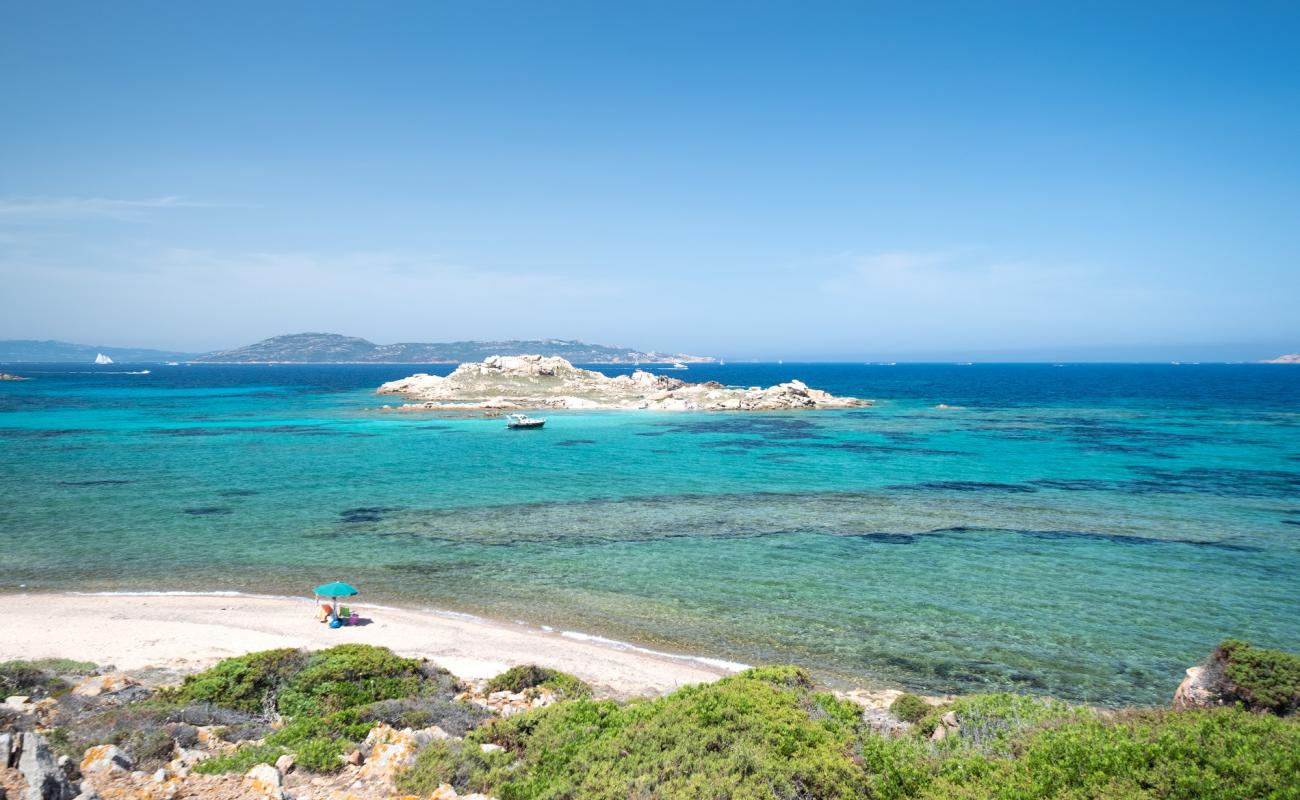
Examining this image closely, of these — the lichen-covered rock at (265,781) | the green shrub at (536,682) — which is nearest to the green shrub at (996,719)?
the green shrub at (536,682)

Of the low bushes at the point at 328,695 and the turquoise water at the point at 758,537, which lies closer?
the low bushes at the point at 328,695

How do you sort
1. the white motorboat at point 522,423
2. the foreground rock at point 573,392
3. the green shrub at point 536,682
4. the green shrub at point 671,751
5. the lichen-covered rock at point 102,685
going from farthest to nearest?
the foreground rock at point 573,392
the white motorboat at point 522,423
the green shrub at point 536,682
the lichen-covered rock at point 102,685
the green shrub at point 671,751

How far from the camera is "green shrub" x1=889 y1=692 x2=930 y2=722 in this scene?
1436 cm

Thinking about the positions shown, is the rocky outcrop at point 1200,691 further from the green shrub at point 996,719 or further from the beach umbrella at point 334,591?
the beach umbrella at point 334,591

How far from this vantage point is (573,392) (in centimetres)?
12056

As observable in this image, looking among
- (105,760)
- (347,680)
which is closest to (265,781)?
(105,760)

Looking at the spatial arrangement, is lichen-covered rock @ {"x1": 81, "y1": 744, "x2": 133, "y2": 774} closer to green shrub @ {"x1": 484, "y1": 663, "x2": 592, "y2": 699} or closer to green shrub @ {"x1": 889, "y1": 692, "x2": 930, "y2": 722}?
green shrub @ {"x1": 484, "y1": 663, "x2": 592, "y2": 699}

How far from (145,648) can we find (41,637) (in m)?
3.44

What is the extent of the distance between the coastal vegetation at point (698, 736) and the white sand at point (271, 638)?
297 centimetres

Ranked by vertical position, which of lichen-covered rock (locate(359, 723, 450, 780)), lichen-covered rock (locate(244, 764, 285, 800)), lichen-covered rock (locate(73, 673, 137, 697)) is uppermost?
lichen-covered rock (locate(244, 764, 285, 800))

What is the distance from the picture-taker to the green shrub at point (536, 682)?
15.7m

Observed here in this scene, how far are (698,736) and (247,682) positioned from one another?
10.2 m

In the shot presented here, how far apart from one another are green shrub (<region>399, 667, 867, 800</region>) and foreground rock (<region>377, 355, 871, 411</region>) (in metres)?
87.1

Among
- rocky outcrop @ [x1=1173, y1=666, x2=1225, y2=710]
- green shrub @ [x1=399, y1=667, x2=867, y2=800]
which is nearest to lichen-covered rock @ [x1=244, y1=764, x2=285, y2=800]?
green shrub @ [x1=399, y1=667, x2=867, y2=800]
